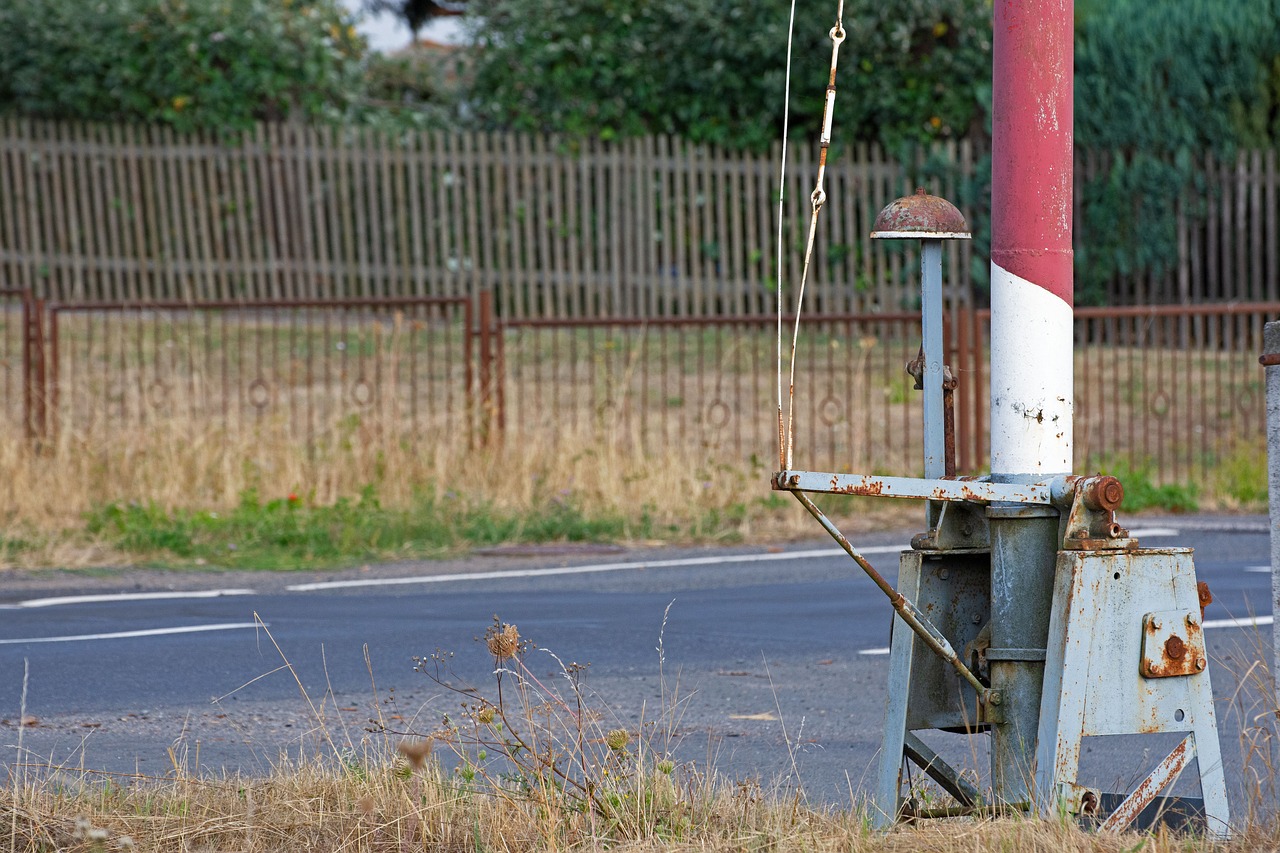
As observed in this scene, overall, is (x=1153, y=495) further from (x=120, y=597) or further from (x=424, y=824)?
(x=424, y=824)

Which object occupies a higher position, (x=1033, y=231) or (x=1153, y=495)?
(x=1033, y=231)

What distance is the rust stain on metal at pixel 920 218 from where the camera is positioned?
12.9ft

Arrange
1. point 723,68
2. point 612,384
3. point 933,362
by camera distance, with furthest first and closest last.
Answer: point 723,68 → point 612,384 → point 933,362

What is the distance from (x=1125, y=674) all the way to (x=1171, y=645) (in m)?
0.13

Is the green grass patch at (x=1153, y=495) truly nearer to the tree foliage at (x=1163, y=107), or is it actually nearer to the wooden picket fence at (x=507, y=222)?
the wooden picket fence at (x=507, y=222)

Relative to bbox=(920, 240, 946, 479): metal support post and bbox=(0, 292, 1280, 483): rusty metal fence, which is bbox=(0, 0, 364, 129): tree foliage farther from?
bbox=(920, 240, 946, 479): metal support post

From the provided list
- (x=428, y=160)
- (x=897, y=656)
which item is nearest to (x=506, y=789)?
(x=897, y=656)

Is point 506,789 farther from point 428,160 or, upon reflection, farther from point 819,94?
point 819,94

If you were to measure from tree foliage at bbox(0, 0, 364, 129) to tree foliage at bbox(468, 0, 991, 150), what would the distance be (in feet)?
6.67

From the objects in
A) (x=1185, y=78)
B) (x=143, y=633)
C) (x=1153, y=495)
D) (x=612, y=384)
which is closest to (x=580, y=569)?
(x=143, y=633)

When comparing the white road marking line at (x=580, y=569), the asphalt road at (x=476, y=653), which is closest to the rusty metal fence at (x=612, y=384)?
the white road marking line at (x=580, y=569)

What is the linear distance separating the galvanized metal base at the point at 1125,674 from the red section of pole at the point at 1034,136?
686 mm

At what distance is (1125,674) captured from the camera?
372 cm

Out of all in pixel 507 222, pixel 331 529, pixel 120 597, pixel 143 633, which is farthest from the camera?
pixel 507 222
